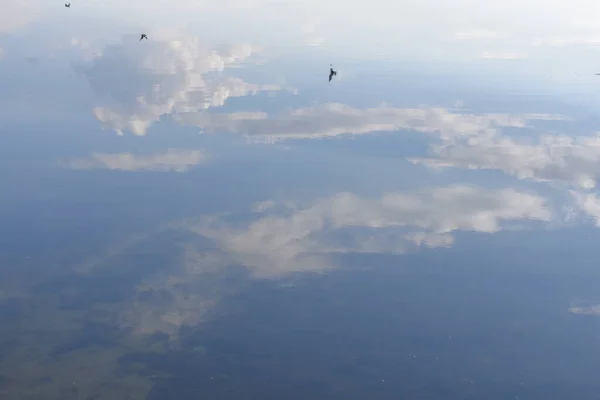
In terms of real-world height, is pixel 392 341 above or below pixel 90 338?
below

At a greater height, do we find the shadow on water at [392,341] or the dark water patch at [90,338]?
the dark water patch at [90,338]

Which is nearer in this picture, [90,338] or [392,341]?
[90,338]

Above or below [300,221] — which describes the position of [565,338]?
below

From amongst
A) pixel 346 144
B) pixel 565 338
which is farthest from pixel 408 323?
pixel 346 144

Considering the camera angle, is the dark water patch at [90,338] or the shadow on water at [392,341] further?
the dark water patch at [90,338]

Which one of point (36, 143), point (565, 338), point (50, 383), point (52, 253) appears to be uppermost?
point (36, 143)

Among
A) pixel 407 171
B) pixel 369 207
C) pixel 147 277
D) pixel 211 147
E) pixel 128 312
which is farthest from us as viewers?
pixel 211 147

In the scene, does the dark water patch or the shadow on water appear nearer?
the shadow on water

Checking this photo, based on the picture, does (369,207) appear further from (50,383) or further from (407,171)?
(50,383)

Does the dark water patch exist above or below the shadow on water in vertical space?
above

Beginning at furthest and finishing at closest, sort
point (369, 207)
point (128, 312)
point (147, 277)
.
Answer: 1. point (369, 207)
2. point (147, 277)
3. point (128, 312)

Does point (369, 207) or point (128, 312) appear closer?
point (128, 312)
